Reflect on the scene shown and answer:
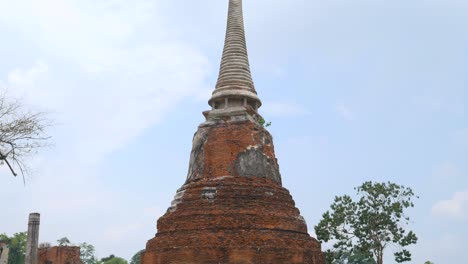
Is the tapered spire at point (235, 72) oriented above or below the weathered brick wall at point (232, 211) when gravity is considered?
above

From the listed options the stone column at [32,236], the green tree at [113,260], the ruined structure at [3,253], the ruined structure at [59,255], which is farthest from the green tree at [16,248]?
the stone column at [32,236]

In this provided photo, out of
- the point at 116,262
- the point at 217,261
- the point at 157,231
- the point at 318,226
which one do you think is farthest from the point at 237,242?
the point at 116,262

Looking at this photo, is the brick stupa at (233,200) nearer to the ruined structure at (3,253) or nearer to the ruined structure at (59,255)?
the ruined structure at (59,255)

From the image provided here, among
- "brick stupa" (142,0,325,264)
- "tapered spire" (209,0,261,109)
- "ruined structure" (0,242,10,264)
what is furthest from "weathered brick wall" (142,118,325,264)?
"ruined structure" (0,242,10,264)

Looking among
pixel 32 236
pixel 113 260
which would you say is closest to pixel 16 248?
pixel 113 260

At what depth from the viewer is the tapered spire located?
20.1 m

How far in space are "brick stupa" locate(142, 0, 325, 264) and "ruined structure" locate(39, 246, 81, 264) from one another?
6523mm

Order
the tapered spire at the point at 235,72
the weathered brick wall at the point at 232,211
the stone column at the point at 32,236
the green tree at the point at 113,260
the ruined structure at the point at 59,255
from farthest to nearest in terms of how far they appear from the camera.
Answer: the green tree at the point at 113,260
the ruined structure at the point at 59,255
the tapered spire at the point at 235,72
the stone column at the point at 32,236
the weathered brick wall at the point at 232,211

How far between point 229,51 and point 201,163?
A: 476cm

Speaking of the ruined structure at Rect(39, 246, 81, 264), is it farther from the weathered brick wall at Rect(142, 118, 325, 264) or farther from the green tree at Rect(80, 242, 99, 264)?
the green tree at Rect(80, 242, 99, 264)

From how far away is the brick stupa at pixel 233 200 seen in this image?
648 inches

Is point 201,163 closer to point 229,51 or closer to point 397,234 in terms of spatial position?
point 229,51

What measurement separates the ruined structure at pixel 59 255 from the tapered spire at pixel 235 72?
29.8 ft

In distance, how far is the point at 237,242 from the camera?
53.8 feet
